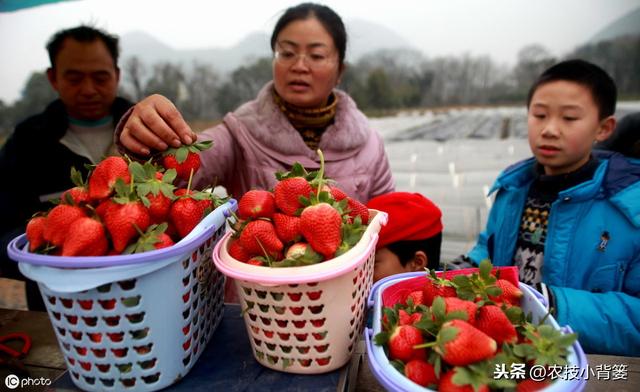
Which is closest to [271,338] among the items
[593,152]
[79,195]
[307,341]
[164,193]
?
[307,341]

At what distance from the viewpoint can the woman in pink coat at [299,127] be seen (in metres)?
1.52

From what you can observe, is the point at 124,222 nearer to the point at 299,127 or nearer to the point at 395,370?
the point at 395,370

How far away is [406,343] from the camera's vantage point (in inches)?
25.2

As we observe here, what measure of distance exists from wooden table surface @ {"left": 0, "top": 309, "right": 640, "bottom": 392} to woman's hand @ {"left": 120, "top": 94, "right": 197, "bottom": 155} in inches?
21.5

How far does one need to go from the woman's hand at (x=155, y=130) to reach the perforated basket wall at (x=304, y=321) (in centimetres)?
40

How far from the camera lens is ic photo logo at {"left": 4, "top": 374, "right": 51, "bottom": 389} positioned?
2.82ft

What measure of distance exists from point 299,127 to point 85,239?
43.5 inches

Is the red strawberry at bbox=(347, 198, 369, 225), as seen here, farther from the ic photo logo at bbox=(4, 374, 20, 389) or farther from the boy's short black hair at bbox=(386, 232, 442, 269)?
the ic photo logo at bbox=(4, 374, 20, 389)

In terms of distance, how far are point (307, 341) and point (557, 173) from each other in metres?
1.22

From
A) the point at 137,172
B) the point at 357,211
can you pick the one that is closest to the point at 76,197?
the point at 137,172

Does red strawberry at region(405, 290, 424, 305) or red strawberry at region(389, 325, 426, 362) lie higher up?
red strawberry at region(389, 325, 426, 362)

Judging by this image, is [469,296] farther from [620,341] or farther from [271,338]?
[620,341]

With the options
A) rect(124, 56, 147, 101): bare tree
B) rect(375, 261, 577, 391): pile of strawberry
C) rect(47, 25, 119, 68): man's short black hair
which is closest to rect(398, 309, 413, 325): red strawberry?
rect(375, 261, 577, 391): pile of strawberry

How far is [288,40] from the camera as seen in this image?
1521 mm
